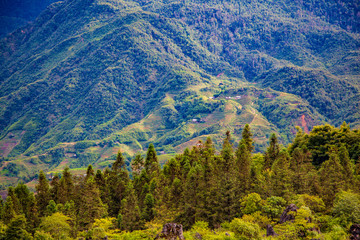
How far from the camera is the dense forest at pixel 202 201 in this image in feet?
246

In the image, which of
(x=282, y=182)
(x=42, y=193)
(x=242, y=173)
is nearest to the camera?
(x=282, y=182)

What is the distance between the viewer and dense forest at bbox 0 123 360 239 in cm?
7500

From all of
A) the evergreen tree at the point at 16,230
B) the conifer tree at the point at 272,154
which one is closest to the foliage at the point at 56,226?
the evergreen tree at the point at 16,230

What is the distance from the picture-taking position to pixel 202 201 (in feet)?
295

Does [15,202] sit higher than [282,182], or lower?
higher

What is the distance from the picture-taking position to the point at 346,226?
72062 mm

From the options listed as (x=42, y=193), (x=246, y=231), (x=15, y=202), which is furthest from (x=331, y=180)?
(x=15, y=202)

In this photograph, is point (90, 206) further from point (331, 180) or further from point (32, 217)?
point (331, 180)

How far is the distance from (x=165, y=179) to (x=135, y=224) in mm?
15702

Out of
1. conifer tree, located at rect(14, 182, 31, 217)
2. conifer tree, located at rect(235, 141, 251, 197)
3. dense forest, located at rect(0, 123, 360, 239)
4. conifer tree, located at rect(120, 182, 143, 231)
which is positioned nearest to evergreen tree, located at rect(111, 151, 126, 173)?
dense forest, located at rect(0, 123, 360, 239)

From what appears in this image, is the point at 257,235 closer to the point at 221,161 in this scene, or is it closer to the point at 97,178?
the point at 221,161

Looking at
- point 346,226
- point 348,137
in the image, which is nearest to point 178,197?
point 346,226

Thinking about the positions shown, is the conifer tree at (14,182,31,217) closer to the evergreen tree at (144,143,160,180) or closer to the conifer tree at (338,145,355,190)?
the evergreen tree at (144,143,160,180)

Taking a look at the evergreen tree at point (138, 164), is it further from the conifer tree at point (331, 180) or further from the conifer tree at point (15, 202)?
the conifer tree at point (331, 180)
